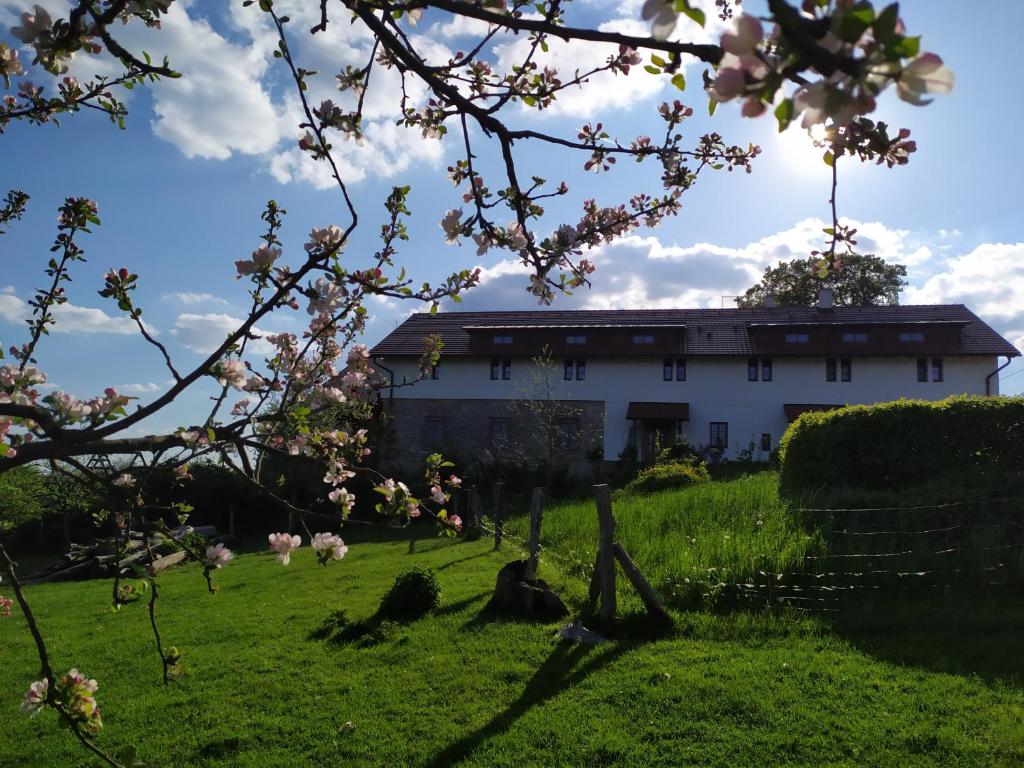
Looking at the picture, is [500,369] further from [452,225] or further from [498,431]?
[452,225]

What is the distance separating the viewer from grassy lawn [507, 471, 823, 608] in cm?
729

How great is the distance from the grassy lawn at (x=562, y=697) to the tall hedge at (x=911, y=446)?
5151 millimetres

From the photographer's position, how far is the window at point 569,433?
2778 cm

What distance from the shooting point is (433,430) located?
2978 cm

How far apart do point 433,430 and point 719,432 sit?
11.8m

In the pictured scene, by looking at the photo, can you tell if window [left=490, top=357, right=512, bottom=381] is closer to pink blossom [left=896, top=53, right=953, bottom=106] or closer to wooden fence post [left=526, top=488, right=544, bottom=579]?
wooden fence post [left=526, top=488, right=544, bottom=579]

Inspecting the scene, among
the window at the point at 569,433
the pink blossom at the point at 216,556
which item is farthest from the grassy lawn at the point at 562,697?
the window at the point at 569,433

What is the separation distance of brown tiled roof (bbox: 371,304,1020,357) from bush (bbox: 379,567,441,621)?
58.2 ft

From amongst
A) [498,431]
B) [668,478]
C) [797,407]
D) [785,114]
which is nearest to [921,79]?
[785,114]

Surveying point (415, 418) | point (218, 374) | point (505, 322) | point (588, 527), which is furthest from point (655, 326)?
point (218, 374)

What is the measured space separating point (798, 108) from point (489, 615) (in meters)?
7.08

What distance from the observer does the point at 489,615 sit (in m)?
7.48

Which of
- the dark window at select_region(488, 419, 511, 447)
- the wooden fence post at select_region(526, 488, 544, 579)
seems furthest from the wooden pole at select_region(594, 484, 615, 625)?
the dark window at select_region(488, 419, 511, 447)

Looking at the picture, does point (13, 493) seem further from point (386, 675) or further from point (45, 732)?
point (386, 675)
